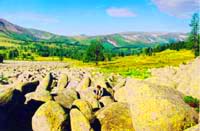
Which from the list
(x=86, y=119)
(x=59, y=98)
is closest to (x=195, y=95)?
(x=86, y=119)

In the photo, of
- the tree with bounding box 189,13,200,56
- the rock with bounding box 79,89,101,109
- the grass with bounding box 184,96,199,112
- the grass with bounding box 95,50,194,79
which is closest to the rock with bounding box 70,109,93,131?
the rock with bounding box 79,89,101,109

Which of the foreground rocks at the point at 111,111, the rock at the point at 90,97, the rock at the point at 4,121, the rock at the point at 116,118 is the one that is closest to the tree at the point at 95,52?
the rock at the point at 90,97

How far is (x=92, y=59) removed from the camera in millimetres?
157625

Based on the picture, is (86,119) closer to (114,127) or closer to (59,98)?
(114,127)

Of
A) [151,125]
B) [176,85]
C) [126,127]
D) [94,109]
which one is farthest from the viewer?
Answer: [176,85]

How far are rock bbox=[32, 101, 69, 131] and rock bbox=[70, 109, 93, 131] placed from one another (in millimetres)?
354

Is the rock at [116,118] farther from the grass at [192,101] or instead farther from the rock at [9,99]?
the rock at [9,99]

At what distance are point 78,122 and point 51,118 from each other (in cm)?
133

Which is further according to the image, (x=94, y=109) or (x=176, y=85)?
(x=176, y=85)

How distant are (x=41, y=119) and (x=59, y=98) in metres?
3.56

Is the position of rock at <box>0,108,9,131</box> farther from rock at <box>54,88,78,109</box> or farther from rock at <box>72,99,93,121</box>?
rock at <box>72,99,93,121</box>

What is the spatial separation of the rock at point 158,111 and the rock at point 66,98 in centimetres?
523

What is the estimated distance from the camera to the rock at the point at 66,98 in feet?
69.6

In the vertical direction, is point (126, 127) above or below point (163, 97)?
below
